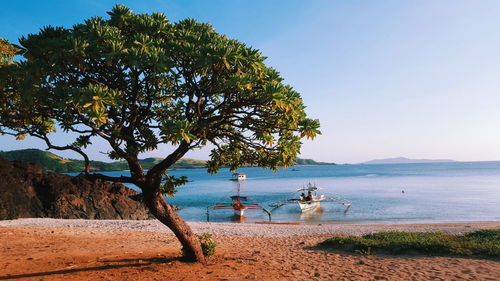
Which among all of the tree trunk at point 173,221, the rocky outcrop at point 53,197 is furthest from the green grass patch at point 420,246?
the rocky outcrop at point 53,197

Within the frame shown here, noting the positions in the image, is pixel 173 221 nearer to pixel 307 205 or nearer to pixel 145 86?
pixel 145 86

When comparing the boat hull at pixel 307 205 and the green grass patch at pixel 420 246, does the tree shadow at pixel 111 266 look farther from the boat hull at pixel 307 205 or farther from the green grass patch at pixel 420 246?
the boat hull at pixel 307 205

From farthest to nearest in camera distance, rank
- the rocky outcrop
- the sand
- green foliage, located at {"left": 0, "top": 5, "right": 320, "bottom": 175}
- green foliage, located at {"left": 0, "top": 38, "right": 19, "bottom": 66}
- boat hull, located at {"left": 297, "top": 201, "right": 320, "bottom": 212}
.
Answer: boat hull, located at {"left": 297, "top": 201, "right": 320, "bottom": 212}
the rocky outcrop
green foliage, located at {"left": 0, "top": 38, "right": 19, "bottom": 66}
the sand
green foliage, located at {"left": 0, "top": 5, "right": 320, "bottom": 175}

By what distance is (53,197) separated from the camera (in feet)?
78.0

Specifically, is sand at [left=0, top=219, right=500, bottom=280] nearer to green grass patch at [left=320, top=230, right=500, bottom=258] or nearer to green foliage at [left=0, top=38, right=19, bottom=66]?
green grass patch at [left=320, top=230, right=500, bottom=258]

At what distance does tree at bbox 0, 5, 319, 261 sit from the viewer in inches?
216

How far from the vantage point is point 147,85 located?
675 centimetres

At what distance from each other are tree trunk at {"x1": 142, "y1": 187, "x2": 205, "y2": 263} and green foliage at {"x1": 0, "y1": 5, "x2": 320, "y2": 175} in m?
0.78

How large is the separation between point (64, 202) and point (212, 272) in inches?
796

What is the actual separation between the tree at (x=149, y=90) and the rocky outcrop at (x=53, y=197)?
17.3 metres

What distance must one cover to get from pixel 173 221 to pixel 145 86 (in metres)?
3.60

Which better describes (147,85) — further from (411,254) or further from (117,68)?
(411,254)

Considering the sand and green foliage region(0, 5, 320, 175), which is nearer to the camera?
green foliage region(0, 5, 320, 175)

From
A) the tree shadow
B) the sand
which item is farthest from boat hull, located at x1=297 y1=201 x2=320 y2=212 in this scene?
the tree shadow
